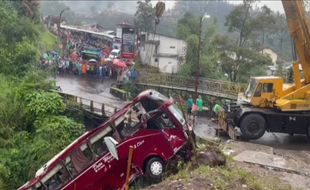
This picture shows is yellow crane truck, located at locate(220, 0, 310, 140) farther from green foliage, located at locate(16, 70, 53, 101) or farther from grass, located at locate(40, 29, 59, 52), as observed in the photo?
grass, located at locate(40, 29, 59, 52)

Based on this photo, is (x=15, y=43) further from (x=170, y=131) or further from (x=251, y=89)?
(x=170, y=131)

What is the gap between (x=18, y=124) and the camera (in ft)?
69.2

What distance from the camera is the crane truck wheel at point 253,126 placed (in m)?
18.0

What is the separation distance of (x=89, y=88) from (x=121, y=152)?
16.2 meters

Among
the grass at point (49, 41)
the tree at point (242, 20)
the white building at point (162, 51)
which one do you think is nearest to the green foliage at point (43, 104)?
the tree at point (242, 20)

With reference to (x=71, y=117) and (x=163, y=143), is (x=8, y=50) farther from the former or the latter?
(x=163, y=143)

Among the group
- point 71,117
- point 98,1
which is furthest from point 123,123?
point 98,1

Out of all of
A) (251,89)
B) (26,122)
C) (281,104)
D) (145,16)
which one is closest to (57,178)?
(26,122)

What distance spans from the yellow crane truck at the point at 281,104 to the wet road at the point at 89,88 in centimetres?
789

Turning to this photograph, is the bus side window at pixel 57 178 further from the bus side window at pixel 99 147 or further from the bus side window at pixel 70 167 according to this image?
the bus side window at pixel 99 147

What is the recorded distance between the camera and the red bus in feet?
41.8

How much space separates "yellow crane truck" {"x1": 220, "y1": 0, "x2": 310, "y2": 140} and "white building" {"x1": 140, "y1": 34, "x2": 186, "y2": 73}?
80.5ft

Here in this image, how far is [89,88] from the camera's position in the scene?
28.4 m

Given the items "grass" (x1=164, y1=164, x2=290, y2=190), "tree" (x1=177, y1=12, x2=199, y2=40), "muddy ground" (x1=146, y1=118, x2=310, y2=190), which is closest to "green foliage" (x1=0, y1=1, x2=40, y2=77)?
"muddy ground" (x1=146, y1=118, x2=310, y2=190)
